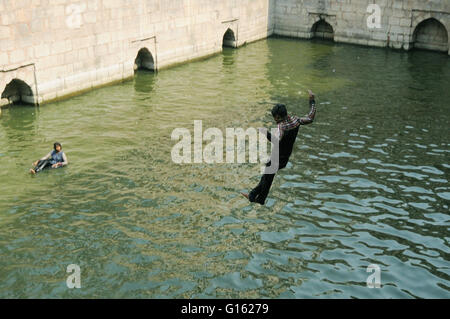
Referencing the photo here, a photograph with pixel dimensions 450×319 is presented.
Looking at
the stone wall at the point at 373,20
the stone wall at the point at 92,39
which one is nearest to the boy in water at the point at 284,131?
the stone wall at the point at 92,39

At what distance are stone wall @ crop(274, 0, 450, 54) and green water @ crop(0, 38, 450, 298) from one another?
7208mm

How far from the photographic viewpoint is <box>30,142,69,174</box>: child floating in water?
47.6ft

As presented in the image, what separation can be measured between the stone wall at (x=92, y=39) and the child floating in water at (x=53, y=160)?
4.23 metres

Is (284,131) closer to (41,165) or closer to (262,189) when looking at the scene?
(262,189)

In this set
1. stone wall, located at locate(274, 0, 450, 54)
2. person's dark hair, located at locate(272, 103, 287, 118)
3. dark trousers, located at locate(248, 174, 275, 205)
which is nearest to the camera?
person's dark hair, located at locate(272, 103, 287, 118)

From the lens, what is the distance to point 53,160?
1467cm

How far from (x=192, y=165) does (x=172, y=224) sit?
334 cm

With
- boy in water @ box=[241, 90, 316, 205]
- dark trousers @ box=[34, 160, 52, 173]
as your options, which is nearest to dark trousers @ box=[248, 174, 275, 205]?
boy in water @ box=[241, 90, 316, 205]

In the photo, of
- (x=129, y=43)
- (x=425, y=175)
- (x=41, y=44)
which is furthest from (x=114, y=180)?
(x=129, y=43)

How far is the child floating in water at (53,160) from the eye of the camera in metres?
14.5

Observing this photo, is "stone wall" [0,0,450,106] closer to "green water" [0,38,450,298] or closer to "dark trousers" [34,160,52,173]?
"green water" [0,38,450,298]
